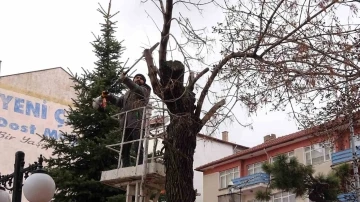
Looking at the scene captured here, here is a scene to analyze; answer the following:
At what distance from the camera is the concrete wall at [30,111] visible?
33.7 metres

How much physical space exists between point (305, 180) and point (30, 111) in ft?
75.4

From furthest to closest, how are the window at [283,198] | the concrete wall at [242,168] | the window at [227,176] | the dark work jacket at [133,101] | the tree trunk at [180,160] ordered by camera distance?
1. the window at [227,176]
2. the window at [283,198]
3. the concrete wall at [242,168]
4. the dark work jacket at [133,101]
5. the tree trunk at [180,160]

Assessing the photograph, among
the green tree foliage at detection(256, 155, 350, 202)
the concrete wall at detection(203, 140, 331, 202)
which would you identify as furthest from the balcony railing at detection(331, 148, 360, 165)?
the green tree foliage at detection(256, 155, 350, 202)

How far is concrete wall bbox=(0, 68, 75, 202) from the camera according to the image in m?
33.7

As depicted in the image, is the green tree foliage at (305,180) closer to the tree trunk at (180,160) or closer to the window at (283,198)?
the tree trunk at (180,160)

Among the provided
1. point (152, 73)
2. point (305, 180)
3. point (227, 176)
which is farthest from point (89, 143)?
point (227, 176)

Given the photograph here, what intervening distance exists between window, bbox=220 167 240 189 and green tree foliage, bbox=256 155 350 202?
2321 centimetres

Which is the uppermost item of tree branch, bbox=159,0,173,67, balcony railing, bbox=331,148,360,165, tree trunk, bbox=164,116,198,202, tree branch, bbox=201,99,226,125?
balcony railing, bbox=331,148,360,165

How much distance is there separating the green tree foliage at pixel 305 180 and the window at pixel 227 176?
23207 mm

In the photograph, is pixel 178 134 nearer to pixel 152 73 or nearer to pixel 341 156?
pixel 152 73

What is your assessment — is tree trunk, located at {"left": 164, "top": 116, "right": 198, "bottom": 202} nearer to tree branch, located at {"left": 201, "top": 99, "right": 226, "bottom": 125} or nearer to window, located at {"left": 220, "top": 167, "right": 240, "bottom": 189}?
tree branch, located at {"left": 201, "top": 99, "right": 226, "bottom": 125}

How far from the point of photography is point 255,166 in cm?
3853

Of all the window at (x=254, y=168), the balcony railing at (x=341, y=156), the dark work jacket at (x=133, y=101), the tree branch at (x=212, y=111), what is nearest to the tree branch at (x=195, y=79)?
the tree branch at (x=212, y=111)

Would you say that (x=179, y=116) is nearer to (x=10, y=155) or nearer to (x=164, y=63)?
(x=164, y=63)
